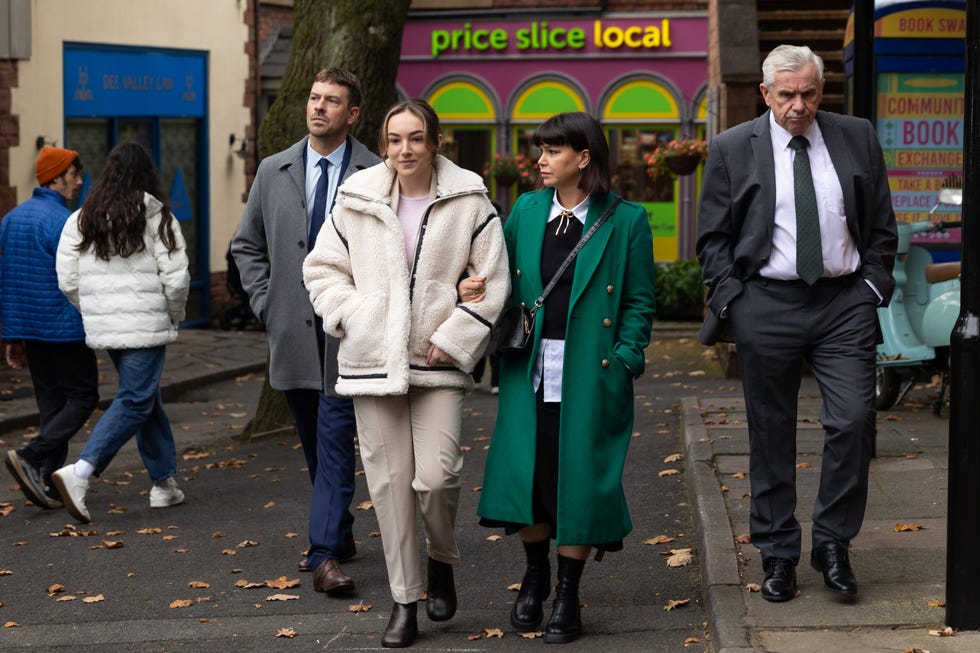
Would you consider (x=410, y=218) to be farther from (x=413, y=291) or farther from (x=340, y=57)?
(x=340, y=57)

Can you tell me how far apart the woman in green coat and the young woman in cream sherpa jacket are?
0.16 m

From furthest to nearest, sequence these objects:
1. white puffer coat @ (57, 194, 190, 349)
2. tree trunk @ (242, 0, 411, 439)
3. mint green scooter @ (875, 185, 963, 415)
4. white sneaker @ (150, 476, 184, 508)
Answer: tree trunk @ (242, 0, 411, 439) < mint green scooter @ (875, 185, 963, 415) < white sneaker @ (150, 476, 184, 508) < white puffer coat @ (57, 194, 190, 349)

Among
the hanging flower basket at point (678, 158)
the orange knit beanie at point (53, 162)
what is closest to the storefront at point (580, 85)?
the hanging flower basket at point (678, 158)

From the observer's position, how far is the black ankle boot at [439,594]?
19.0 feet

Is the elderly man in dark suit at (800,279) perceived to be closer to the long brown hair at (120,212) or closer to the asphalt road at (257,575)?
the asphalt road at (257,575)

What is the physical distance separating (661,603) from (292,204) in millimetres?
2213

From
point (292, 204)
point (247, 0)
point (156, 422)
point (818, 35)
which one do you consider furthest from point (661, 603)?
point (247, 0)

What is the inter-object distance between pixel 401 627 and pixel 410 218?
1415mm

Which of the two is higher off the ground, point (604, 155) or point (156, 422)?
point (604, 155)

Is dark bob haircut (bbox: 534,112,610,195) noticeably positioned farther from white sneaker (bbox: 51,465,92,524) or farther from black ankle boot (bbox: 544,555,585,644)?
white sneaker (bbox: 51,465,92,524)

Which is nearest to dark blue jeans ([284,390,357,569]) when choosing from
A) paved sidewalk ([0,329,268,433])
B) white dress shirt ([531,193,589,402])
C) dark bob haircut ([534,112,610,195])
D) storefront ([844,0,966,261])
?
white dress shirt ([531,193,589,402])

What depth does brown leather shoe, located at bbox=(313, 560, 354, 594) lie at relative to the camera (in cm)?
634

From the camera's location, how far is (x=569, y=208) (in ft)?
18.5

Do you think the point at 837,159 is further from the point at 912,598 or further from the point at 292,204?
the point at 292,204
